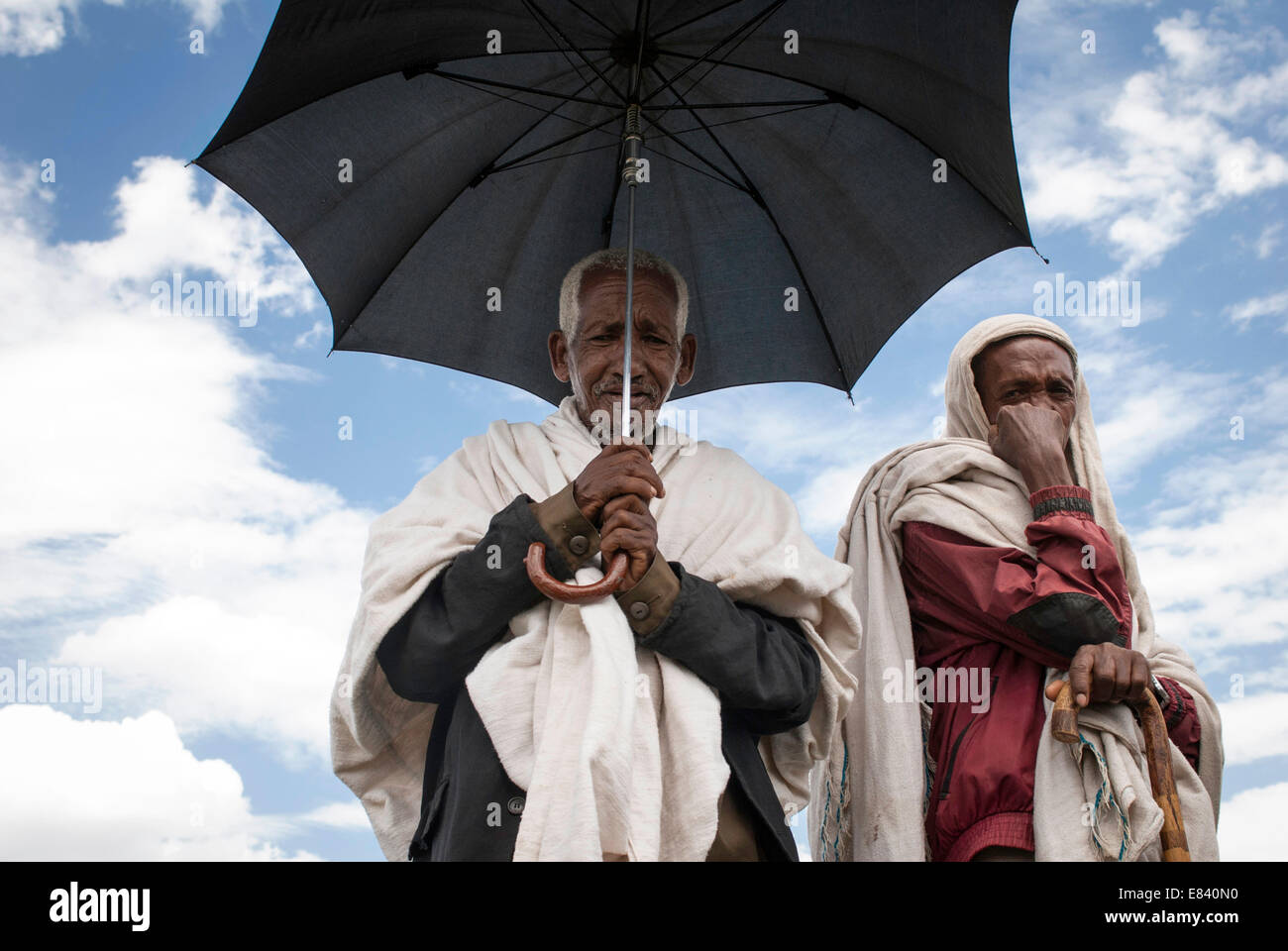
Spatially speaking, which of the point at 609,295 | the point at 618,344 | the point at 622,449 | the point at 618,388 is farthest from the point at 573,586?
the point at 609,295

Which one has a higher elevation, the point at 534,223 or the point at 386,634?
the point at 534,223

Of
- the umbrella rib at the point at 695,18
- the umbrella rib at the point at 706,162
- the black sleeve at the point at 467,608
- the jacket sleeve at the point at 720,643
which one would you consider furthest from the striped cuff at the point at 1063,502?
the umbrella rib at the point at 695,18

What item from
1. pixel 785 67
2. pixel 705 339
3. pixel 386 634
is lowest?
pixel 386 634

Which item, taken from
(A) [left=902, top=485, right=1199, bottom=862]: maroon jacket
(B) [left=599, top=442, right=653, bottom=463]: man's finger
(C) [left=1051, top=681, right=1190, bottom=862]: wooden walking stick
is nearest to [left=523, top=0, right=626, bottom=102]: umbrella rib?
(B) [left=599, top=442, right=653, bottom=463]: man's finger

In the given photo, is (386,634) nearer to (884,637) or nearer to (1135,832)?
(884,637)

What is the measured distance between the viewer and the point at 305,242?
452 centimetres

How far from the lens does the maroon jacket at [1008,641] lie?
406cm

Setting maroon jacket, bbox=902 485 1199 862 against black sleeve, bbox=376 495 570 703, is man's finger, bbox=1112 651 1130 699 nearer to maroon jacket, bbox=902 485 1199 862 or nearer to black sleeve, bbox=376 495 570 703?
maroon jacket, bbox=902 485 1199 862

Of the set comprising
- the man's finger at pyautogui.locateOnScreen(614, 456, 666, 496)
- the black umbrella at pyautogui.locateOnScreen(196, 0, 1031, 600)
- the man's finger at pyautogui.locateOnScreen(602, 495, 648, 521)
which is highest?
the black umbrella at pyautogui.locateOnScreen(196, 0, 1031, 600)

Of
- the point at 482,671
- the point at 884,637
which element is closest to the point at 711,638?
the point at 482,671

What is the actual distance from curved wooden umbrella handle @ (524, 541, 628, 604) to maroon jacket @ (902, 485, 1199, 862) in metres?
1.39

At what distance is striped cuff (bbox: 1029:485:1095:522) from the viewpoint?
4.36 meters

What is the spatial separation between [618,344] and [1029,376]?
5.24 feet

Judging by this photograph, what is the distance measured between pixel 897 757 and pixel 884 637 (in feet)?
1.37
